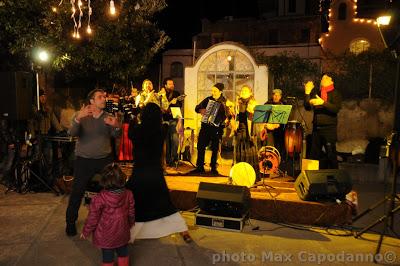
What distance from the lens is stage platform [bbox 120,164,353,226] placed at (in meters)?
6.19

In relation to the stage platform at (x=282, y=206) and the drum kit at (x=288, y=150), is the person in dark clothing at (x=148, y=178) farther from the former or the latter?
the drum kit at (x=288, y=150)

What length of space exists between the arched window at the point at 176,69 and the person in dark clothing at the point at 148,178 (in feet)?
89.7

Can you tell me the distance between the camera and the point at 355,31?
27469 mm

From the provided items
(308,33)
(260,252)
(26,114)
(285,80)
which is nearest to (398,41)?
(260,252)

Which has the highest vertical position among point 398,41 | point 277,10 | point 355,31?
point 277,10

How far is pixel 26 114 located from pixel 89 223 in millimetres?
4970

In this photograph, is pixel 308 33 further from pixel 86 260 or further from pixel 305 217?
pixel 86 260

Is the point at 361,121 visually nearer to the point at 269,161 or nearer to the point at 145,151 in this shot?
the point at 269,161

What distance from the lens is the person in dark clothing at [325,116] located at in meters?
7.80

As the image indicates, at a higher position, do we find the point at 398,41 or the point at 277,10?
the point at 277,10

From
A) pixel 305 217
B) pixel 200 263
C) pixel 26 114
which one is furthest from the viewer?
pixel 26 114

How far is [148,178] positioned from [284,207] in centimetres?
243

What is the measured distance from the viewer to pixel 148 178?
5.01m

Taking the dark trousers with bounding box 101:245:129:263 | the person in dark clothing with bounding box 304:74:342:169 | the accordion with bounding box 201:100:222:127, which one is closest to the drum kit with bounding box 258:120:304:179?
the person in dark clothing with bounding box 304:74:342:169
